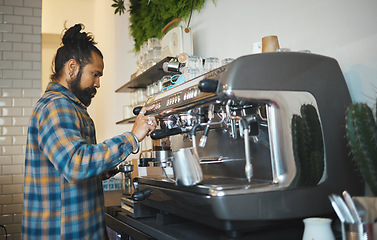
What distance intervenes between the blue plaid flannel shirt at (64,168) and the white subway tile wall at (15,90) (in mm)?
2390

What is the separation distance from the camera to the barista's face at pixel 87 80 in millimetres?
1814

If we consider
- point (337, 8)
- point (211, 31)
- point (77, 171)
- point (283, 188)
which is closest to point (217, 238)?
point (283, 188)

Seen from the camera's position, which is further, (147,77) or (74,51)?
(147,77)

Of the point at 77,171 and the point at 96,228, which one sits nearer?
the point at 77,171

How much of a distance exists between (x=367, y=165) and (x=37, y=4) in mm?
3970

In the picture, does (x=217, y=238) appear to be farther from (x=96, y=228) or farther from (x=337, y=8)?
(x=337, y=8)

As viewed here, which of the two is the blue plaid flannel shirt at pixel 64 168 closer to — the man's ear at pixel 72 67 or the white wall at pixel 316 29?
the man's ear at pixel 72 67

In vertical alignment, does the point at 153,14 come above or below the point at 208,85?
above

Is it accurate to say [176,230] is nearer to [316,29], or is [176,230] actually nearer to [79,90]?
[79,90]

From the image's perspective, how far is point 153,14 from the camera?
10.7 ft

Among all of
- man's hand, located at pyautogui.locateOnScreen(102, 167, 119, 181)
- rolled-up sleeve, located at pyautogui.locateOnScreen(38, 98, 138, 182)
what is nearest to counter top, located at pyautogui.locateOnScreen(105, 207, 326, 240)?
man's hand, located at pyautogui.locateOnScreen(102, 167, 119, 181)

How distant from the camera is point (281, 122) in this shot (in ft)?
3.90

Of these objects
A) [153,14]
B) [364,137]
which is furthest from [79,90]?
[153,14]

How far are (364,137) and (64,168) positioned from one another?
3.47ft
